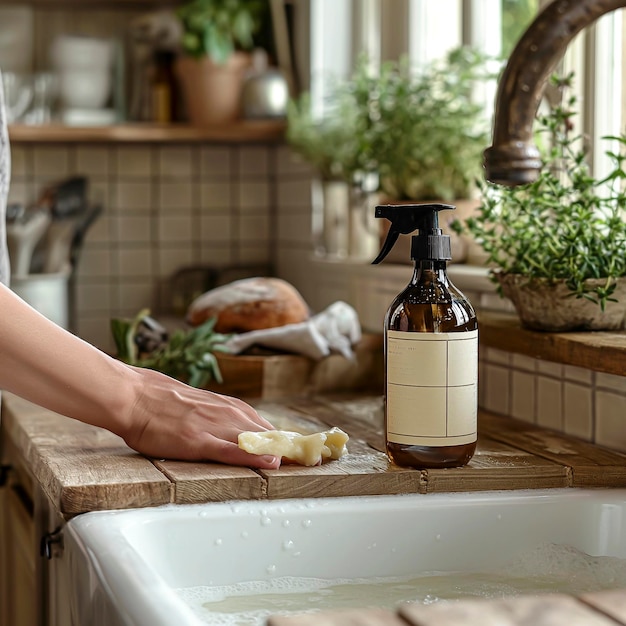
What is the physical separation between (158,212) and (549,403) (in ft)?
5.01

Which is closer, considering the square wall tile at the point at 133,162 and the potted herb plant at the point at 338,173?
the potted herb plant at the point at 338,173

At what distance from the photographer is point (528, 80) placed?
0.80m

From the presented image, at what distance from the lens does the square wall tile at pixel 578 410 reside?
1.21 metres

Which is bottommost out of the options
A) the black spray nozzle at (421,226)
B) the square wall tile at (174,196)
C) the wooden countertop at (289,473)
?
the wooden countertop at (289,473)

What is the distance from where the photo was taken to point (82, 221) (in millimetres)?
2502

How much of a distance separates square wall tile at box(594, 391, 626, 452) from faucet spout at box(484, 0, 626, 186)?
42cm

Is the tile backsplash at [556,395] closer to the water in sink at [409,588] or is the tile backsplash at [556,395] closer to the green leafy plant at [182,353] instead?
the water in sink at [409,588]

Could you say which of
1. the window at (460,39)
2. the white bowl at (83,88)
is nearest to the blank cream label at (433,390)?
the window at (460,39)

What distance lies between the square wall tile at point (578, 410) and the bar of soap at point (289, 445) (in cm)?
33

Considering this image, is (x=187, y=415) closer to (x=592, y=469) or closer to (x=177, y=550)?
(x=177, y=550)

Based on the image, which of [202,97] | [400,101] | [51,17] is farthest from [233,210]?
[400,101]

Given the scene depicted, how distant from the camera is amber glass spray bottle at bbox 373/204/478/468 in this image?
1007 millimetres

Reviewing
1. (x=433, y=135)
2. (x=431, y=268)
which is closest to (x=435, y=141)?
(x=433, y=135)

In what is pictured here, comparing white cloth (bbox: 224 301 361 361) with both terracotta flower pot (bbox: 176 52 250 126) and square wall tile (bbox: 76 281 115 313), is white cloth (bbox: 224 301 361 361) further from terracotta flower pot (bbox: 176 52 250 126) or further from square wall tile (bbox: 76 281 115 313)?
square wall tile (bbox: 76 281 115 313)
